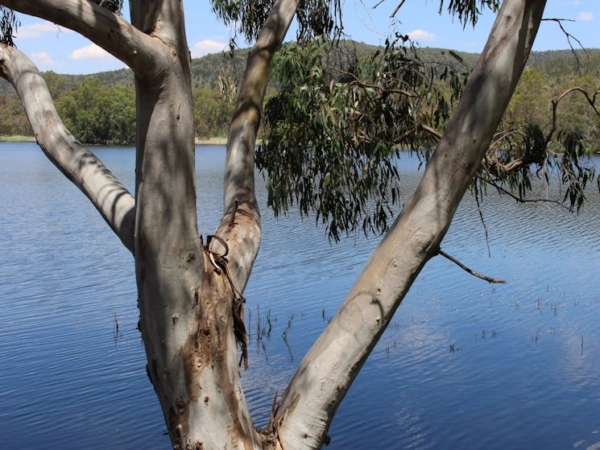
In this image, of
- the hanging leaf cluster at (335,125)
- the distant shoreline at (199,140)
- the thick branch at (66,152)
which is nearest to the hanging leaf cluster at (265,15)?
the hanging leaf cluster at (335,125)

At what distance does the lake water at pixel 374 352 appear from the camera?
5.16 m

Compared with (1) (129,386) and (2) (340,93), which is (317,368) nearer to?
(2) (340,93)

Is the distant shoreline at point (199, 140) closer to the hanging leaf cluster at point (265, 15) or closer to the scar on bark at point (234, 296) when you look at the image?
the hanging leaf cluster at point (265, 15)

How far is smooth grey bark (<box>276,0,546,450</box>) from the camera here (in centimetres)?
198

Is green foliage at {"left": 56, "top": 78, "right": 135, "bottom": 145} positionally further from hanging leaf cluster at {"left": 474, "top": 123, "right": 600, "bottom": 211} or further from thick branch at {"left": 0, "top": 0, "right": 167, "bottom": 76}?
thick branch at {"left": 0, "top": 0, "right": 167, "bottom": 76}

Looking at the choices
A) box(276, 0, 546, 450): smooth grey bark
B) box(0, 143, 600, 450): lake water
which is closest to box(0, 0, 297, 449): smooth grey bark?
box(276, 0, 546, 450): smooth grey bark

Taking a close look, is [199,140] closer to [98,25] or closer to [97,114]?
[97,114]

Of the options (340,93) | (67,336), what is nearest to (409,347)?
(67,336)

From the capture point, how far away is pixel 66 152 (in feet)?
7.39

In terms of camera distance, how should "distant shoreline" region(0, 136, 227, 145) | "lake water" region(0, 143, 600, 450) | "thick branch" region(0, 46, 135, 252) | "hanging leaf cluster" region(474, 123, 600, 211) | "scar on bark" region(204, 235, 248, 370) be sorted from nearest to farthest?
"scar on bark" region(204, 235, 248, 370) → "thick branch" region(0, 46, 135, 252) → "hanging leaf cluster" region(474, 123, 600, 211) → "lake water" region(0, 143, 600, 450) → "distant shoreline" region(0, 136, 227, 145)

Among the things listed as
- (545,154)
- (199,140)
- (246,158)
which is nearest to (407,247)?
(246,158)

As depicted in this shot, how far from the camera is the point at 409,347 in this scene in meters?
6.68

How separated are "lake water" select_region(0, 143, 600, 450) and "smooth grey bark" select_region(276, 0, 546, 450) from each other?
3062 mm

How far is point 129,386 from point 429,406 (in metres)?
1.96
